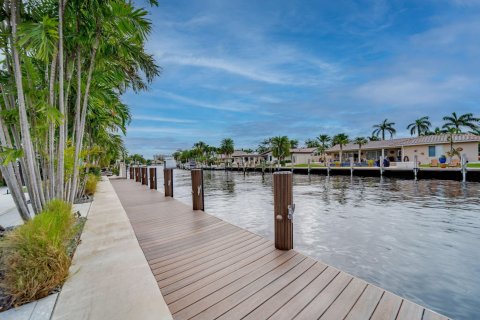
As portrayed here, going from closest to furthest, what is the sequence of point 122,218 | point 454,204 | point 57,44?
point 57,44 → point 122,218 → point 454,204

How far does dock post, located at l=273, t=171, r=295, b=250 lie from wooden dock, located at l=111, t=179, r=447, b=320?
0.21m

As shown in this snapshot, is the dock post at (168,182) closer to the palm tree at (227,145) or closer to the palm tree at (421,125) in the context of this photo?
the palm tree at (421,125)

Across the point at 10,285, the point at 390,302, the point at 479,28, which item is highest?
the point at 479,28

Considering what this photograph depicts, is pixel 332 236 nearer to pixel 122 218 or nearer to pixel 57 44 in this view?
pixel 122 218

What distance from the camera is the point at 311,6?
1697cm

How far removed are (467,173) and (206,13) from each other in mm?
23635

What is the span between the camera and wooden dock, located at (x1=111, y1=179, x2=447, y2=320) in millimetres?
2109

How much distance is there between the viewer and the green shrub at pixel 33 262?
224 centimetres

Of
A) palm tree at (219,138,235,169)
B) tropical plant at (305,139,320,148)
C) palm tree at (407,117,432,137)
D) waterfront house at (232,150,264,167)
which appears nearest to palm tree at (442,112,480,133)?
palm tree at (407,117,432,137)

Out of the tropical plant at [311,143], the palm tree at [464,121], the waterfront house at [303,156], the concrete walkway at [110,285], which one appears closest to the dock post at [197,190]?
the concrete walkway at [110,285]

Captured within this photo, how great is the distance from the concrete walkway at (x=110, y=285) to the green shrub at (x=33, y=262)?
0.20 metres

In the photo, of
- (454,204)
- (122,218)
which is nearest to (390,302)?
(122,218)

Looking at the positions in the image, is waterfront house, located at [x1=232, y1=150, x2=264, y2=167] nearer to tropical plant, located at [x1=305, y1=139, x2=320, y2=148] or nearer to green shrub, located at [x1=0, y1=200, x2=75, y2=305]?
tropical plant, located at [x1=305, y1=139, x2=320, y2=148]

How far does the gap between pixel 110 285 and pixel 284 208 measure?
256cm
